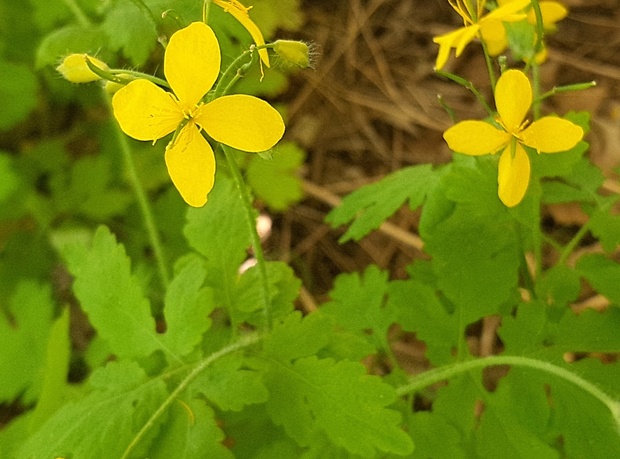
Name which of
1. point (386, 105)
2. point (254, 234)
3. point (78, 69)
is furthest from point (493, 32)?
point (386, 105)

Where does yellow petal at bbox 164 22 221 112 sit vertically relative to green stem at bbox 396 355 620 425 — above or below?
above

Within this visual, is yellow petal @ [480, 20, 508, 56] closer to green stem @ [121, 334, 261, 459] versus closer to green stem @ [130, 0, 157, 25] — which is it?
green stem @ [130, 0, 157, 25]

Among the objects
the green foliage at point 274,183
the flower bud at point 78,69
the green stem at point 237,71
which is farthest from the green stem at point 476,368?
the green foliage at point 274,183

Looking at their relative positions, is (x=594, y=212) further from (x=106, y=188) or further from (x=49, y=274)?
(x=49, y=274)

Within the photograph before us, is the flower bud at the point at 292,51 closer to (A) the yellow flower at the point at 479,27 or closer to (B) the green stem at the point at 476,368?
(A) the yellow flower at the point at 479,27

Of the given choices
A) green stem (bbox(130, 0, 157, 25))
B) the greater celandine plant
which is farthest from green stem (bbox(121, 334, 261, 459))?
green stem (bbox(130, 0, 157, 25))

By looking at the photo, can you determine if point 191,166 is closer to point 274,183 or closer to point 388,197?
point 388,197
